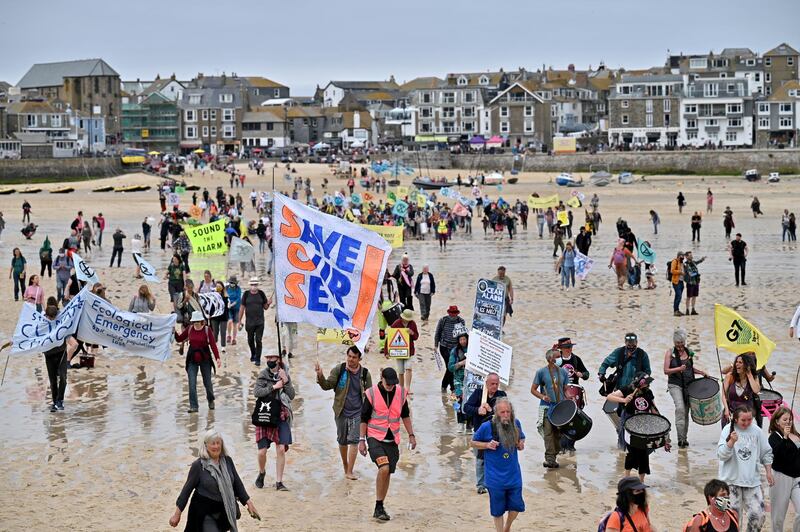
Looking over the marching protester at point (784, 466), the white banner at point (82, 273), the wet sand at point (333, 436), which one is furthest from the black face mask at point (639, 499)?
the white banner at point (82, 273)

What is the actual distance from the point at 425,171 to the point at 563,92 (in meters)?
40.4

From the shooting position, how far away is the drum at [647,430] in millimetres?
10828

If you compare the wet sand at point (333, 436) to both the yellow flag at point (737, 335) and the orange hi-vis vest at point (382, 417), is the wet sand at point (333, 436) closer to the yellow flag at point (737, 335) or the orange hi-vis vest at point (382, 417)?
the orange hi-vis vest at point (382, 417)

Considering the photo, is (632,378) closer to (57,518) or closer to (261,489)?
(261,489)

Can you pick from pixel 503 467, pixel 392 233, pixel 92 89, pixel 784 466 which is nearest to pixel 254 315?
pixel 503 467

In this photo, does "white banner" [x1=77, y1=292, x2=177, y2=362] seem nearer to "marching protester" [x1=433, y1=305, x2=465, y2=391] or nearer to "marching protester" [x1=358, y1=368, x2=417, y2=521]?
"marching protester" [x1=433, y1=305, x2=465, y2=391]

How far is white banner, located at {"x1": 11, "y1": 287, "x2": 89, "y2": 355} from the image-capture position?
1486 centimetres

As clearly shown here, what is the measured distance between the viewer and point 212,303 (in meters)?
18.7

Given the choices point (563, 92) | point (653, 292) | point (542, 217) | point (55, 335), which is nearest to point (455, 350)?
point (55, 335)

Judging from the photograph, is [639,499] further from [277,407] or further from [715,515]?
[277,407]

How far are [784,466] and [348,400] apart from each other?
13.0ft

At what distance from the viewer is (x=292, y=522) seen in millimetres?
10336

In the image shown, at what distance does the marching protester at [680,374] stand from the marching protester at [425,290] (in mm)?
9230

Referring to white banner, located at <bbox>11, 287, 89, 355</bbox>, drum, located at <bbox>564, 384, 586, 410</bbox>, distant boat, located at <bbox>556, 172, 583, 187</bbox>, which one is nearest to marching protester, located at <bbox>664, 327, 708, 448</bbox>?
drum, located at <bbox>564, 384, 586, 410</bbox>
